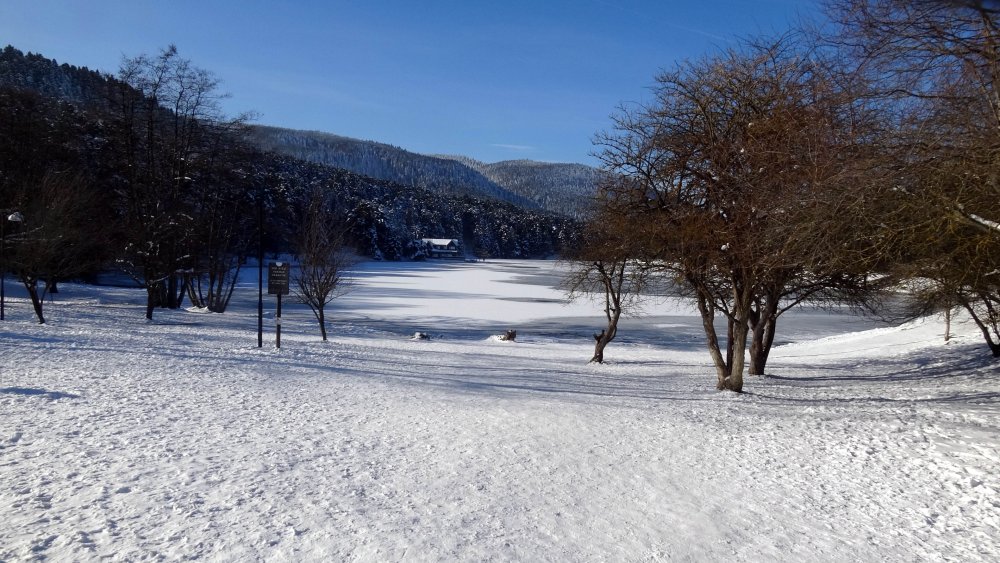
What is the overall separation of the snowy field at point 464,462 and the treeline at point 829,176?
2.28 m

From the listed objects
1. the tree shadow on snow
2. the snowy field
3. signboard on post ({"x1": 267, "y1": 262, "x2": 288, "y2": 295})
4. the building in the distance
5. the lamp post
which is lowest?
the snowy field

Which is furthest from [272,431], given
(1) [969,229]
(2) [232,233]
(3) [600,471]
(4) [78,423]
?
(2) [232,233]

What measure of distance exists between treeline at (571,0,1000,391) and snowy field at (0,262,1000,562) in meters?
2.28

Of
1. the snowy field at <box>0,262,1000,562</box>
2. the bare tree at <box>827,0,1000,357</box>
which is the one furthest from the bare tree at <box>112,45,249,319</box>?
the bare tree at <box>827,0,1000,357</box>

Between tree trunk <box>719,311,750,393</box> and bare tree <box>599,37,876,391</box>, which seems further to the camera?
tree trunk <box>719,311,750,393</box>

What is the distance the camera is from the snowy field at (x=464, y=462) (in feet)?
14.8

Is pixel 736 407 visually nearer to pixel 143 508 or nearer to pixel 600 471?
pixel 600 471

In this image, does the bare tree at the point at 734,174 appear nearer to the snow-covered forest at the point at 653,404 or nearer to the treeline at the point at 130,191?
the snow-covered forest at the point at 653,404

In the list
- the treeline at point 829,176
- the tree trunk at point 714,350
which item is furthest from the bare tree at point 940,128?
the tree trunk at point 714,350

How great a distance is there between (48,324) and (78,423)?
11.3 metres

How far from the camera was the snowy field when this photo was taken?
4.53 meters

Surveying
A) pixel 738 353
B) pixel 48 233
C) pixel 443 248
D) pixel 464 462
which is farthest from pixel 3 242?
pixel 443 248

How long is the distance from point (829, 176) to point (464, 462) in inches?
217

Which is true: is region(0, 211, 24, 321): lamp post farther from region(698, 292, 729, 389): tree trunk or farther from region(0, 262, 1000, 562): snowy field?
region(698, 292, 729, 389): tree trunk
